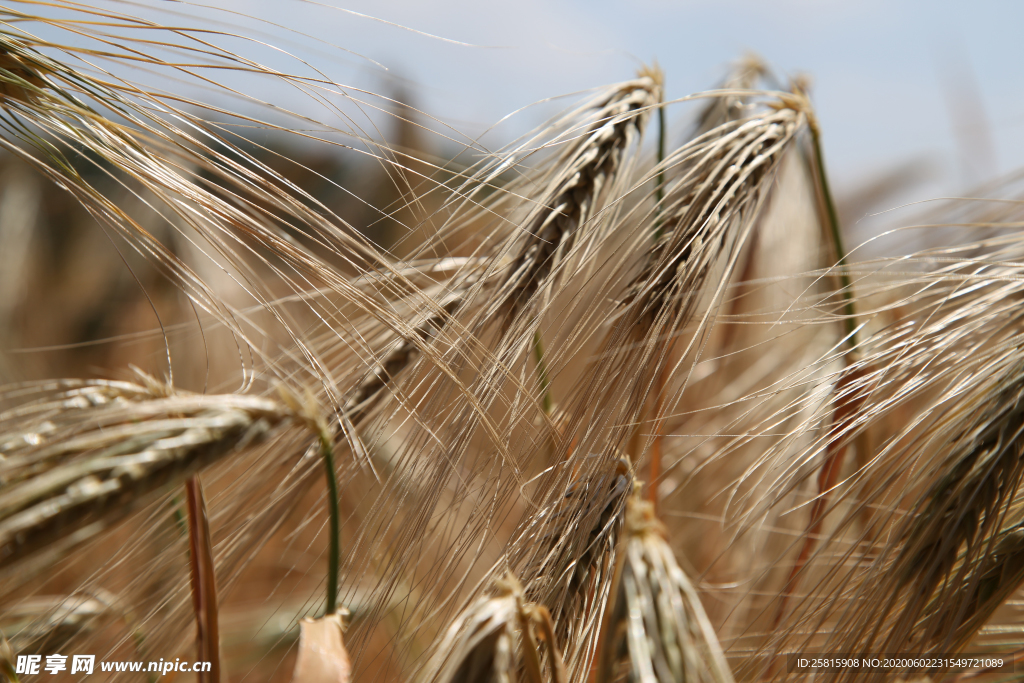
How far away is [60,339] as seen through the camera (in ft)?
5.76

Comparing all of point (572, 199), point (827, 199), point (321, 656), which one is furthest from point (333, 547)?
point (827, 199)

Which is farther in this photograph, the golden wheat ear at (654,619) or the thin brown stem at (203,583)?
→ the thin brown stem at (203,583)

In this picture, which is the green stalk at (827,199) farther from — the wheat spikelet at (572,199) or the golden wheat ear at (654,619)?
the golden wheat ear at (654,619)

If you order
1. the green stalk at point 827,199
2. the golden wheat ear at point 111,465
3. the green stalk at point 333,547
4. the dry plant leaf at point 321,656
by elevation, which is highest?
the green stalk at point 827,199

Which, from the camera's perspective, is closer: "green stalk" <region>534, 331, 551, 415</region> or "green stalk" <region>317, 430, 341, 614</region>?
"green stalk" <region>317, 430, 341, 614</region>

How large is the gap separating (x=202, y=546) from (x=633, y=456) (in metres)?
0.37

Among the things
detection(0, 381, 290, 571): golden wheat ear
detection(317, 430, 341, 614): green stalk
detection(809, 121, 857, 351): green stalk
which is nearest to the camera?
detection(0, 381, 290, 571): golden wheat ear

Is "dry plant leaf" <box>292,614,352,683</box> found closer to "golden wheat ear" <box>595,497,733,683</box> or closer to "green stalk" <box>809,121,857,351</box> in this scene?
"golden wheat ear" <box>595,497,733,683</box>

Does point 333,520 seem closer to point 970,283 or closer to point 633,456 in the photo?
point 633,456

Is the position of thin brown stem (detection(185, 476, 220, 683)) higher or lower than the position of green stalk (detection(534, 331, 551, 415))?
lower

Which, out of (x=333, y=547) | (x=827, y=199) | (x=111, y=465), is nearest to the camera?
(x=111, y=465)

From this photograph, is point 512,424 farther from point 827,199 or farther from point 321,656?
point 827,199

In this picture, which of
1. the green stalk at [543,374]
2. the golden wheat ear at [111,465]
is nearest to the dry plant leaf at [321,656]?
the golden wheat ear at [111,465]

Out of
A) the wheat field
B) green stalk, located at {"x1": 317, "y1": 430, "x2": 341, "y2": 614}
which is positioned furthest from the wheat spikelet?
green stalk, located at {"x1": 317, "y1": 430, "x2": 341, "y2": 614}
